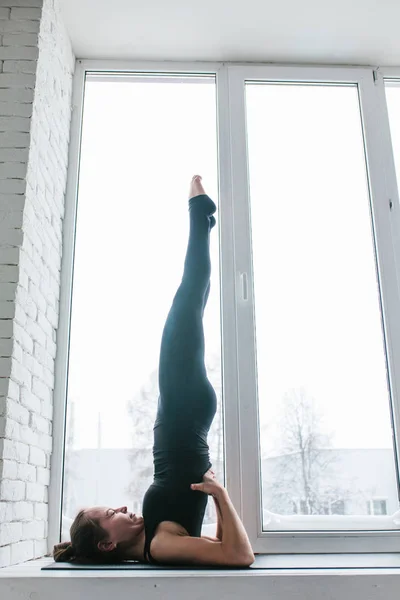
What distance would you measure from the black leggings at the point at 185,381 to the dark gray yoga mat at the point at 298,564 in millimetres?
381

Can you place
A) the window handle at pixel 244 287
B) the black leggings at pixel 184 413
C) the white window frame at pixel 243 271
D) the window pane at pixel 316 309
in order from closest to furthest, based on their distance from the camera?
1. the black leggings at pixel 184 413
2. the white window frame at pixel 243 271
3. the window pane at pixel 316 309
4. the window handle at pixel 244 287

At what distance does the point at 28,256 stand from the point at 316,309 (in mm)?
1275

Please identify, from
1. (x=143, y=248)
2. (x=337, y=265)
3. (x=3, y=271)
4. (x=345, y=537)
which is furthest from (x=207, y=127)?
(x=345, y=537)

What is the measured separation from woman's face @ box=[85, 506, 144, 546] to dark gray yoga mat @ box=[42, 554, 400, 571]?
0.08 m

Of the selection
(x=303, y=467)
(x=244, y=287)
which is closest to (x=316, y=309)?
(x=244, y=287)

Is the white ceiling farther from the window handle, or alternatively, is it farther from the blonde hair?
the blonde hair

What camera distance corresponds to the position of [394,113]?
308 centimetres

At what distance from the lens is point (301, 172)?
297cm

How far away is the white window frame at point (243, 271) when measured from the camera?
245 centimetres

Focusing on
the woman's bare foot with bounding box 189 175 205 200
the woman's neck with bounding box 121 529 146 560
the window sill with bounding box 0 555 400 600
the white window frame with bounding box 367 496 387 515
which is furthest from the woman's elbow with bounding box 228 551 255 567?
the woman's bare foot with bounding box 189 175 205 200

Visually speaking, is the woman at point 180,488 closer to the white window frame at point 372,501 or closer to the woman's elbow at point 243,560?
the woman's elbow at point 243,560

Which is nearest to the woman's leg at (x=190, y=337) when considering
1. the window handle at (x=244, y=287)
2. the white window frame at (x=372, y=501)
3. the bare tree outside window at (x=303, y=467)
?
the window handle at (x=244, y=287)

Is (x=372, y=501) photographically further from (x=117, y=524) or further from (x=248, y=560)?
(x=117, y=524)

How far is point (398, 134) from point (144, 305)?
151cm
